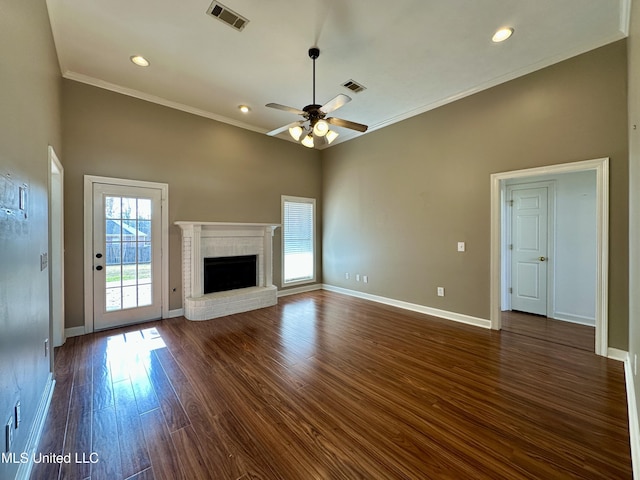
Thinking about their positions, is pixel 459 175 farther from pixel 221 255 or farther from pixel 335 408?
pixel 221 255

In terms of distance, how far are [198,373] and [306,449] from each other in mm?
1443

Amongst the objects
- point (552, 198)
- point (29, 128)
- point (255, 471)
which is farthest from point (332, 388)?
point (552, 198)

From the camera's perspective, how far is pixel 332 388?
2340mm

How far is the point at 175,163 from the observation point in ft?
14.2

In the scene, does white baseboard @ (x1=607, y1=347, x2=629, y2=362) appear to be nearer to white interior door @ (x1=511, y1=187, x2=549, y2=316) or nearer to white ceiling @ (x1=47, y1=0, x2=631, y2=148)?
white interior door @ (x1=511, y1=187, x2=549, y2=316)

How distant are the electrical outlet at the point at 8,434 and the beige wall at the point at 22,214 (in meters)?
0.06

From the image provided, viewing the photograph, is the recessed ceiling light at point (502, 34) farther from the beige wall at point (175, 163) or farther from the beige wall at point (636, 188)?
the beige wall at point (175, 163)

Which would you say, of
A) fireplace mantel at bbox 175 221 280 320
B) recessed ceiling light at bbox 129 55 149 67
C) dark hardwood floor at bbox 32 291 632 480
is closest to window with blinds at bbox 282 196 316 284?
fireplace mantel at bbox 175 221 280 320

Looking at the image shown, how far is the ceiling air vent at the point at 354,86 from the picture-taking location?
3.66 metres

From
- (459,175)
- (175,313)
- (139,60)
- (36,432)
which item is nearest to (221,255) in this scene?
(175,313)

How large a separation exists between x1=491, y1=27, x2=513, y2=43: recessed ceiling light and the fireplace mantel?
4.18 metres

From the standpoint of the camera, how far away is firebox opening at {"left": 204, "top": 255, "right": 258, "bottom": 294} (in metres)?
4.68

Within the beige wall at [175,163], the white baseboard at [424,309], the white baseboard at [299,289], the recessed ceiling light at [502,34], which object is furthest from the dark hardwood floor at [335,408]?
the recessed ceiling light at [502,34]

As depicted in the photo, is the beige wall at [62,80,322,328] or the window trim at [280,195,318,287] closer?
the beige wall at [62,80,322,328]
